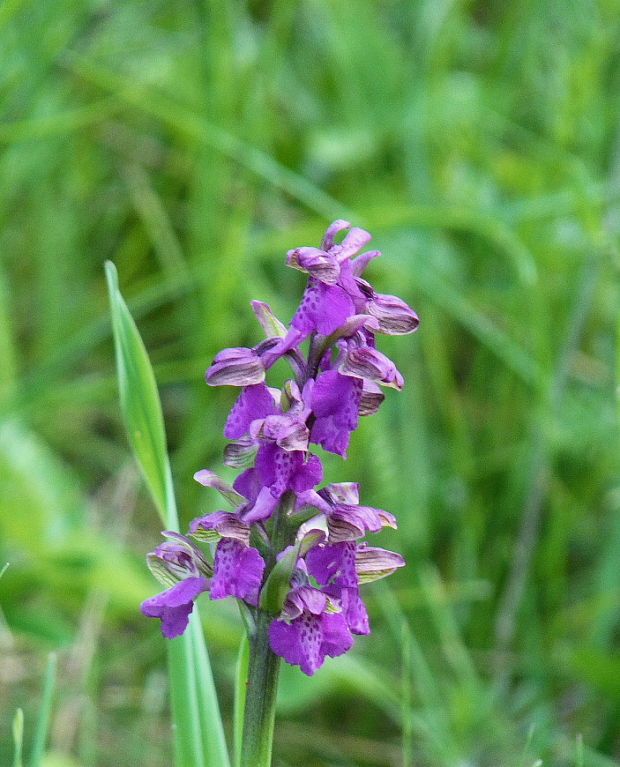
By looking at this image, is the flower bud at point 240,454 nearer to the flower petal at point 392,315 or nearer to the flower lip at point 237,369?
the flower lip at point 237,369

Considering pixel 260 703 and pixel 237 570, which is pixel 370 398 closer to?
pixel 237 570

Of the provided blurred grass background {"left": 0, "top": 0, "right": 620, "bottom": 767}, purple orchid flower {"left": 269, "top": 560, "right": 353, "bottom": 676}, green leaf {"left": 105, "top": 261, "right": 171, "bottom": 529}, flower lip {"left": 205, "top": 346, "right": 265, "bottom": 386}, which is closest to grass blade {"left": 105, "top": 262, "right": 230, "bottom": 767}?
green leaf {"left": 105, "top": 261, "right": 171, "bottom": 529}

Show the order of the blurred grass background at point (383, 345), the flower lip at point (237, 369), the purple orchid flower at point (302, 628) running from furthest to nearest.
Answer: the blurred grass background at point (383, 345)
the flower lip at point (237, 369)
the purple orchid flower at point (302, 628)

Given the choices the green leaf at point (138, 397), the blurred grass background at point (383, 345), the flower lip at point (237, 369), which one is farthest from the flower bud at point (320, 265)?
the blurred grass background at point (383, 345)

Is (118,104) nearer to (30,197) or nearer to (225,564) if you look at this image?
(30,197)

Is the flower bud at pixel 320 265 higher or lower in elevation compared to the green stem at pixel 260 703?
higher

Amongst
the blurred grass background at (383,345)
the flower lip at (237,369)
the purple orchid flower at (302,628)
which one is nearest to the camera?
the purple orchid flower at (302,628)

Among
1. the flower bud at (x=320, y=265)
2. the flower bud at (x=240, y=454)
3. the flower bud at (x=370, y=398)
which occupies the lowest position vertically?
the flower bud at (x=240, y=454)

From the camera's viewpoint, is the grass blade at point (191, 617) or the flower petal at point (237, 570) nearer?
the flower petal at point (237, 570)
